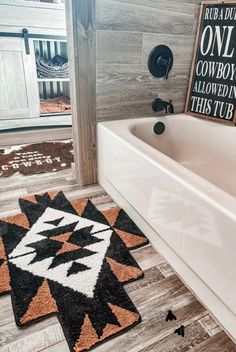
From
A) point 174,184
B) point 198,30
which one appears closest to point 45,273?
point 174,184

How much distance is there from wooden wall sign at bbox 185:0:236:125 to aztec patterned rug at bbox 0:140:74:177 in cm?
109

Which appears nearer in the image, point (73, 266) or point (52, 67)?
point (73, 266)

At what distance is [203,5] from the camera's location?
1.53 metres

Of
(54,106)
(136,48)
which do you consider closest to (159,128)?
(136,48)

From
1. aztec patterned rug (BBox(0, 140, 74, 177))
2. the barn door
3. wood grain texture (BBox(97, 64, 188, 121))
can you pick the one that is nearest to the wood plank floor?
wood grain texture (BBox(97, 64, 188, 121))

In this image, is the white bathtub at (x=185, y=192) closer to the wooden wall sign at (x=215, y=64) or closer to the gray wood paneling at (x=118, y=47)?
the wooden wall sign at (x=215, y=64)

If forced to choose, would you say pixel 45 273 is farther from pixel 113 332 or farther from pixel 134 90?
pixel 134 90

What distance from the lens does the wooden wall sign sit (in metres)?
1.44

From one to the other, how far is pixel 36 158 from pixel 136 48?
1.15 metres

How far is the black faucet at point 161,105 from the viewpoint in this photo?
1653 millimetres

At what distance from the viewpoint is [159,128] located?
1.62m

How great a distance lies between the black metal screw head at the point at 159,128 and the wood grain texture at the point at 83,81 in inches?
15.1

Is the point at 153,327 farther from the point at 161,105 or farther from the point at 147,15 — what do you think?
the point at 147,15

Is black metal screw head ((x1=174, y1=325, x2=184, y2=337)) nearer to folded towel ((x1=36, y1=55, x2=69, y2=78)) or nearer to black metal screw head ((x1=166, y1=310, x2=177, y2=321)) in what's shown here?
black metal screw head ((x1=166, y1=310, x2=177, y2=321))
